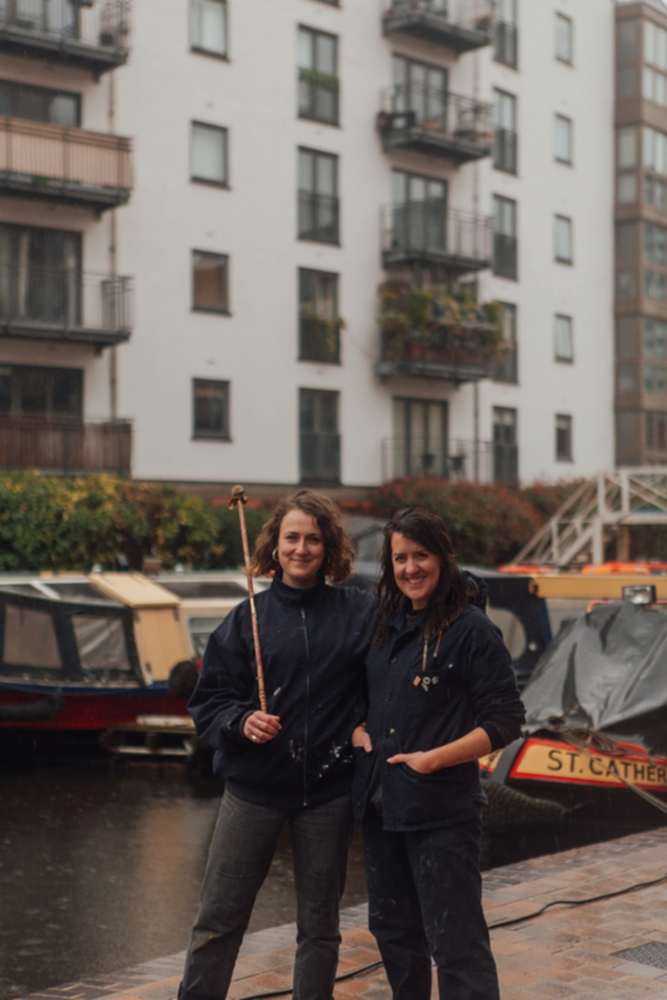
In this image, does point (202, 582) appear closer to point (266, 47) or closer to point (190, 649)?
point (190, 649)

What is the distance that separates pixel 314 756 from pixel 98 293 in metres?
27.6

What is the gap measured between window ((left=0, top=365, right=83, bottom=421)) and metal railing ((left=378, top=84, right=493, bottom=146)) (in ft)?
39.4

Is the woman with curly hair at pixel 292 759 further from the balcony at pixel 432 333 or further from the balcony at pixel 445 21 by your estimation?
the balcony at pixel 445 21

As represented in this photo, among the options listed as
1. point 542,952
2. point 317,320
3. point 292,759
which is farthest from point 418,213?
point 292,759

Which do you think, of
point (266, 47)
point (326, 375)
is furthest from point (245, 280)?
point (266, 47)

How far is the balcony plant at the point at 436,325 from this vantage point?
38312 millimetres

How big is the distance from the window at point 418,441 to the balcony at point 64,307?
30.7 ft

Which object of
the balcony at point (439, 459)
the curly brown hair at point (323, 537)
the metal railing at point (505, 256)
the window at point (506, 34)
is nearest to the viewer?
the curly brown hair at point (323, 537)

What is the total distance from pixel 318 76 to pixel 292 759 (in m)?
34.0

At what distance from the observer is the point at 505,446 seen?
42438 mm

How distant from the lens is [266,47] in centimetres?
3622

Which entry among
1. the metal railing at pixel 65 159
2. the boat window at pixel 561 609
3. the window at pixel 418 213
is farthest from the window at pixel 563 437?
the boat window at pixel 561 609

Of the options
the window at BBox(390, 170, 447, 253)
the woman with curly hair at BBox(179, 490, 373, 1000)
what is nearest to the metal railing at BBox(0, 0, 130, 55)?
the window at BBox(390, 170, 447, 253)

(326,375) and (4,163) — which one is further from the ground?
(4,163)
